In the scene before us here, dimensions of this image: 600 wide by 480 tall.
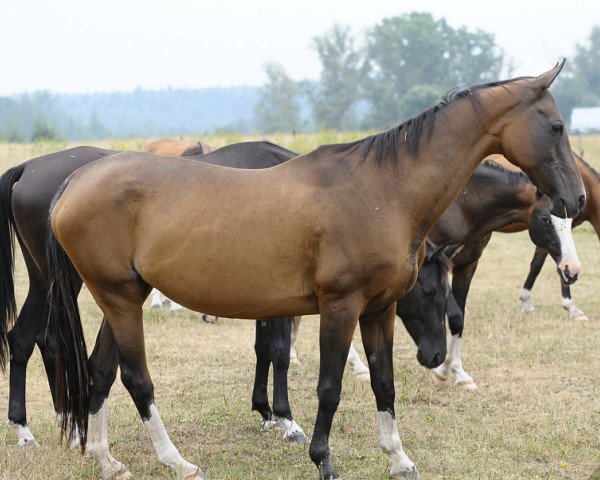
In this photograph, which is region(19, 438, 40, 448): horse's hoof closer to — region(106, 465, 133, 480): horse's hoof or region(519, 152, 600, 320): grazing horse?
region(106, 465, 133, 480): horse's hoof

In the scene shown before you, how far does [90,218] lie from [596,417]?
3749mm

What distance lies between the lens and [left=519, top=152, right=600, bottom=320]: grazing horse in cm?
898

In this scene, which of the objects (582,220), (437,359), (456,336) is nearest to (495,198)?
(456,336)

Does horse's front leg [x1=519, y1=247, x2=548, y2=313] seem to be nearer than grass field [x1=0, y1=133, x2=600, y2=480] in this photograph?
No

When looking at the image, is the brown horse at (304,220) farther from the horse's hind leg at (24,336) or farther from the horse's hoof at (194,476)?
the horse's hind leg at (24,336)

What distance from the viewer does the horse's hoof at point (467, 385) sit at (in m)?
6.81

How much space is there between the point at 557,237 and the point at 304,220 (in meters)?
4.04

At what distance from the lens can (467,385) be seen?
6848 millimetres

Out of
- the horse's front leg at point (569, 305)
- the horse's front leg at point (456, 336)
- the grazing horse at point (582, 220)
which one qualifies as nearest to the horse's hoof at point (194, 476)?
the horse's front leg at point (456, 336)

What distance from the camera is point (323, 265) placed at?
13.8ft

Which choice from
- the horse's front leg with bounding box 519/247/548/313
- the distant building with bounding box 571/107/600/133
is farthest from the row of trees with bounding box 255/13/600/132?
the horse's front leg with bounding box 519/247/548/313

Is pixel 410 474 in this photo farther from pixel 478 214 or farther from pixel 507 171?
pixel 507 171

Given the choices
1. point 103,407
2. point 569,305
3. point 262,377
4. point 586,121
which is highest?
point 103,407

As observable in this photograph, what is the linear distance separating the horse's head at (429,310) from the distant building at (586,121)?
198ft
